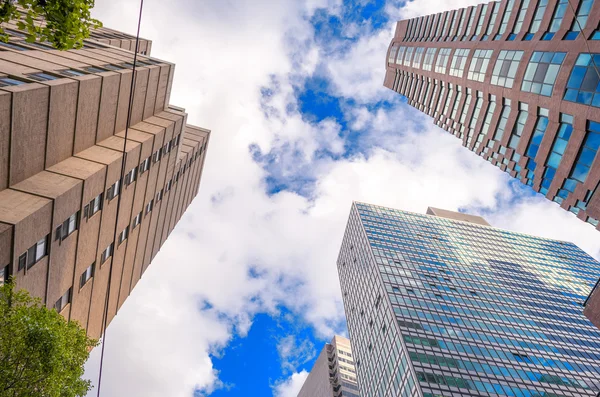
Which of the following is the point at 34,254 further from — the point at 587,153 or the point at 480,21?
the point at 480,21

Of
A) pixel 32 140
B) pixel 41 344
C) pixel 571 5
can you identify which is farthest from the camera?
pixel 571 5

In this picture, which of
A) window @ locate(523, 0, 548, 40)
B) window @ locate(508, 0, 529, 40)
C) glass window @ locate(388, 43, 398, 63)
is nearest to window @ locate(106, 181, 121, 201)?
window @ locate(523, 0, 548, 40)

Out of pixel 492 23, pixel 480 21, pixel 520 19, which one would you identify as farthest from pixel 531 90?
pixel 480 21

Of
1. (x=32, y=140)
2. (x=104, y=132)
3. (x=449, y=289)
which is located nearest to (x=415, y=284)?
(x=449, y=289)

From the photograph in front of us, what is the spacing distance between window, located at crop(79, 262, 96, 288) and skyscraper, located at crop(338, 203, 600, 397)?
1623 inches

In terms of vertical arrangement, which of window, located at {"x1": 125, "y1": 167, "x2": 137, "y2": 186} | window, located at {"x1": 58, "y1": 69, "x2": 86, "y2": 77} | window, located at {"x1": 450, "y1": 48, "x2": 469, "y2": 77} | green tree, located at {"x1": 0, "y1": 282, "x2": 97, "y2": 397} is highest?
window, located at {"x1": 450, "y1": 48, "x2": 469, "y2": 77}

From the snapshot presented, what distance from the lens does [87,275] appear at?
2572 centimetres

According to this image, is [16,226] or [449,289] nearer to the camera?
[16,226]

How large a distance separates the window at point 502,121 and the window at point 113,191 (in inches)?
1371

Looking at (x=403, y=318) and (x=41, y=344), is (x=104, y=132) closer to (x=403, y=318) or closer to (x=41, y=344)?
(x=41, y=344)

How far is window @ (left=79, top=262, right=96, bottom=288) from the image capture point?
24.9 meters

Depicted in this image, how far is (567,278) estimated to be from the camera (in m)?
88.5

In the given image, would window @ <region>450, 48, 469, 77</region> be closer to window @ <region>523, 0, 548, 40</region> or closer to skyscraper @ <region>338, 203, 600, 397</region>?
window @ <region>523, 0, 548, 40</region>

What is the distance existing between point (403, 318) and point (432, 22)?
48984mm
